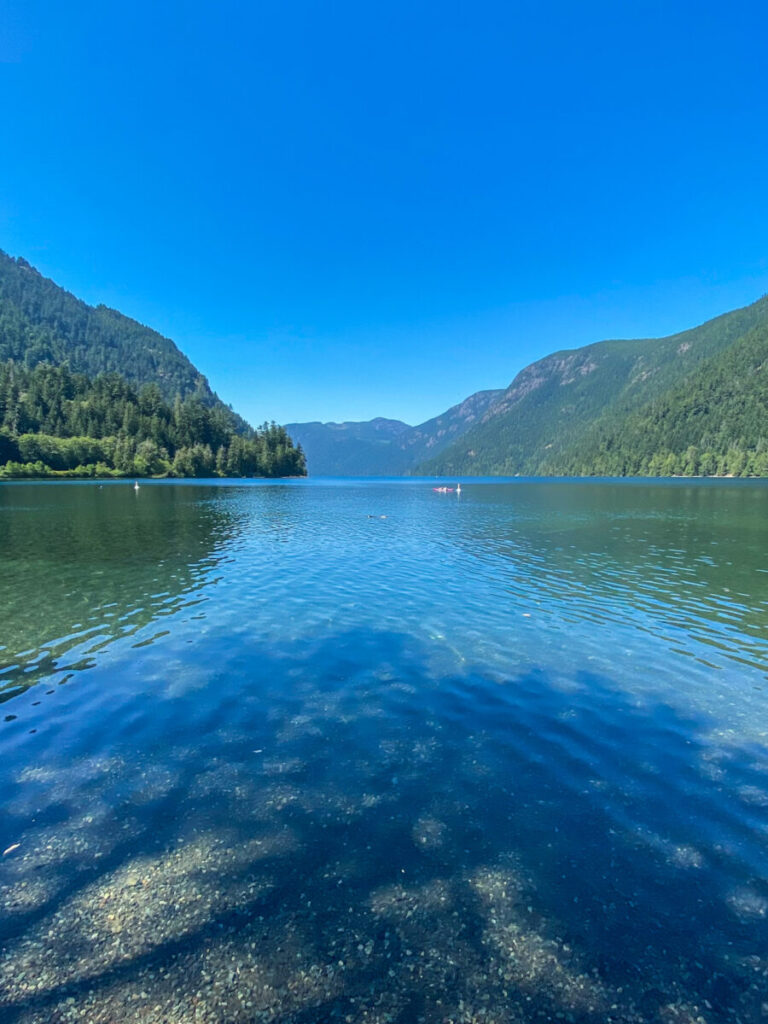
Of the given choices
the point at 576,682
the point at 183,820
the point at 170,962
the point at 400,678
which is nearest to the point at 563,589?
the point at 576,682

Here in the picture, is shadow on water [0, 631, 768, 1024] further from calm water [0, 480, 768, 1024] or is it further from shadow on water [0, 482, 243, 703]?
shadow on water [0, 482, 243, 703]

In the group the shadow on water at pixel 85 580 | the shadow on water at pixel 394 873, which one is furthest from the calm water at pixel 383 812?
the shadow on water at pixel 85 580

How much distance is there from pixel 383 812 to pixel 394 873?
1.57 m

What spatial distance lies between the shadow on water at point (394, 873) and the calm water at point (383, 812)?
0.04m

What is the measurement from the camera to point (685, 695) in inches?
602

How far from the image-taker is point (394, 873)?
8.16 metres

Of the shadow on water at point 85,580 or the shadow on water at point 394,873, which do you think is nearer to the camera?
the shadow on water at point 394,873

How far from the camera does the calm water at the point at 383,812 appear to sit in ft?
20.5

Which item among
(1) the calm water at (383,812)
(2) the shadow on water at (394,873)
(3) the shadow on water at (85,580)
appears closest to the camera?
(2) the shadow on water at (394,873)

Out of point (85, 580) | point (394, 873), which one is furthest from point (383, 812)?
point (85, 580)

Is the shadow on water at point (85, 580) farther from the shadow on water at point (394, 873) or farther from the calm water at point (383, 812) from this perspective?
the shadow on water at point (394, 873)

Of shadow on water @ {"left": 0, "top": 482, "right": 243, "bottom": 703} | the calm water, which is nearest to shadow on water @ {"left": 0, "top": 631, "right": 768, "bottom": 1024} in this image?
the calm water

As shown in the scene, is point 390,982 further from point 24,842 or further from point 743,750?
point 743,750

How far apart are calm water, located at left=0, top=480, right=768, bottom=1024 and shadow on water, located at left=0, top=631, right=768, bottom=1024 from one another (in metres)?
0.04
